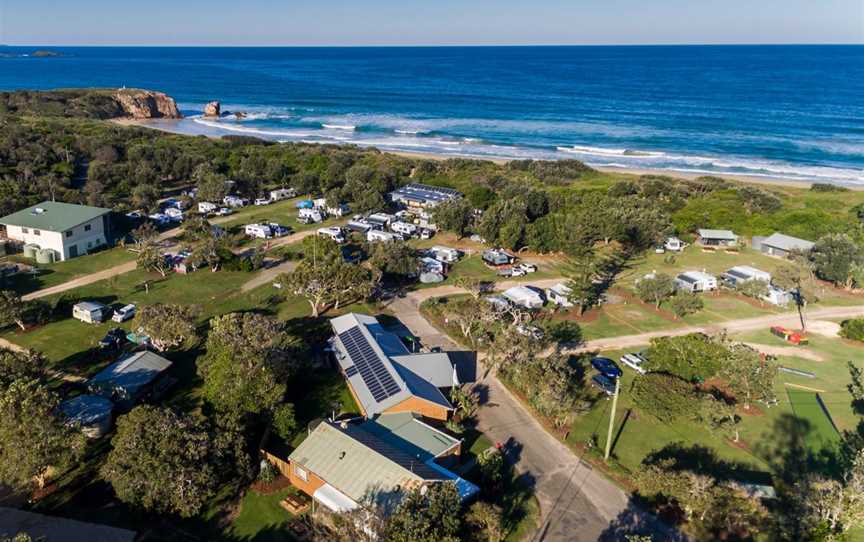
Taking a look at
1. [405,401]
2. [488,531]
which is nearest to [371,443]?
[405,401]

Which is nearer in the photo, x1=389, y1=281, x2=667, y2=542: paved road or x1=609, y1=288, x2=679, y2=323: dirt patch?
x1=389, y1=281, x2=667, y2=542: paved road

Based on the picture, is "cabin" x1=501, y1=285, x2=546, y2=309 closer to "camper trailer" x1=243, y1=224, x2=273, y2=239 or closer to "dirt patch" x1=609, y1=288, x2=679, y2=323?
"dirt patch" x1=609, y1=288, x2=679, y2=323

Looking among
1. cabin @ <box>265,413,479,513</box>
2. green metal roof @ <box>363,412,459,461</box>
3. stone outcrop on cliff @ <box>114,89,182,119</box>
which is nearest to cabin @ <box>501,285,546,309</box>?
green metal roof @ <box>363,412,459,461</box>

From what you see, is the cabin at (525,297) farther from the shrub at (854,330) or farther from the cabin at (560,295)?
the shrub at (854,330)

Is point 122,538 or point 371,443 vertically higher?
point 371,443

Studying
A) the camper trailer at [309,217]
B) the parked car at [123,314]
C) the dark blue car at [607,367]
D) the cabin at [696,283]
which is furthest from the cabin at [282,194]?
the dark blue car at [607,367]

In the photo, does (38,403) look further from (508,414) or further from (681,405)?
(681,405)

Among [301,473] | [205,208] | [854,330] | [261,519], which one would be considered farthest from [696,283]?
[205,208]
